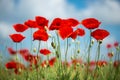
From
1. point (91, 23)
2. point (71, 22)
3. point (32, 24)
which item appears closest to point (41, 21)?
point (32, 24)

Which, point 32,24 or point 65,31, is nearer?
point 65,31

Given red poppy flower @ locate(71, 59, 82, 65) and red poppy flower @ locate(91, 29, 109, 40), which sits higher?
red poppy flower @ locate(91, 29, 109, 40)

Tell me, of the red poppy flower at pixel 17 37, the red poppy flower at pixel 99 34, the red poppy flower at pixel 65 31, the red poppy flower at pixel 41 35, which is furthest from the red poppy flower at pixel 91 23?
the red poppy flower at pixel 17 37

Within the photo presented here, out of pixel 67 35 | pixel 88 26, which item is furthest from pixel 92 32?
pixel 67 35

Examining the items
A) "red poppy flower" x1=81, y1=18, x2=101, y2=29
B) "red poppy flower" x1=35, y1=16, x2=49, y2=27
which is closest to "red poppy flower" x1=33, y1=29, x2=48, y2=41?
"red poppy flower" x1=35, y1=16, x2=49, y2=27

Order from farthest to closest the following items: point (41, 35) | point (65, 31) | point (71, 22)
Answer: point (41, 35) → point (71, 22) → point (65, 31)

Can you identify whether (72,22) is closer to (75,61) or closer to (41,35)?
(41,35)

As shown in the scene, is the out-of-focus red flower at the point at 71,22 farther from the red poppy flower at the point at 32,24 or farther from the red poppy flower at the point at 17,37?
the red poppy flower at the point at 17,37

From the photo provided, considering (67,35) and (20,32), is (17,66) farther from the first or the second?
(67,35)

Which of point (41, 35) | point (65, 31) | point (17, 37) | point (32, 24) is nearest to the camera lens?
point (65, 31)

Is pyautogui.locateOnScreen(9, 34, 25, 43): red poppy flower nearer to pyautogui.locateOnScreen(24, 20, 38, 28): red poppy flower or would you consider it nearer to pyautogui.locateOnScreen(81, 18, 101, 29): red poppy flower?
pyautogui.locateOnScreen(24, 20, 38, 28): red poppy flower

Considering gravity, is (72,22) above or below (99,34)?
above
